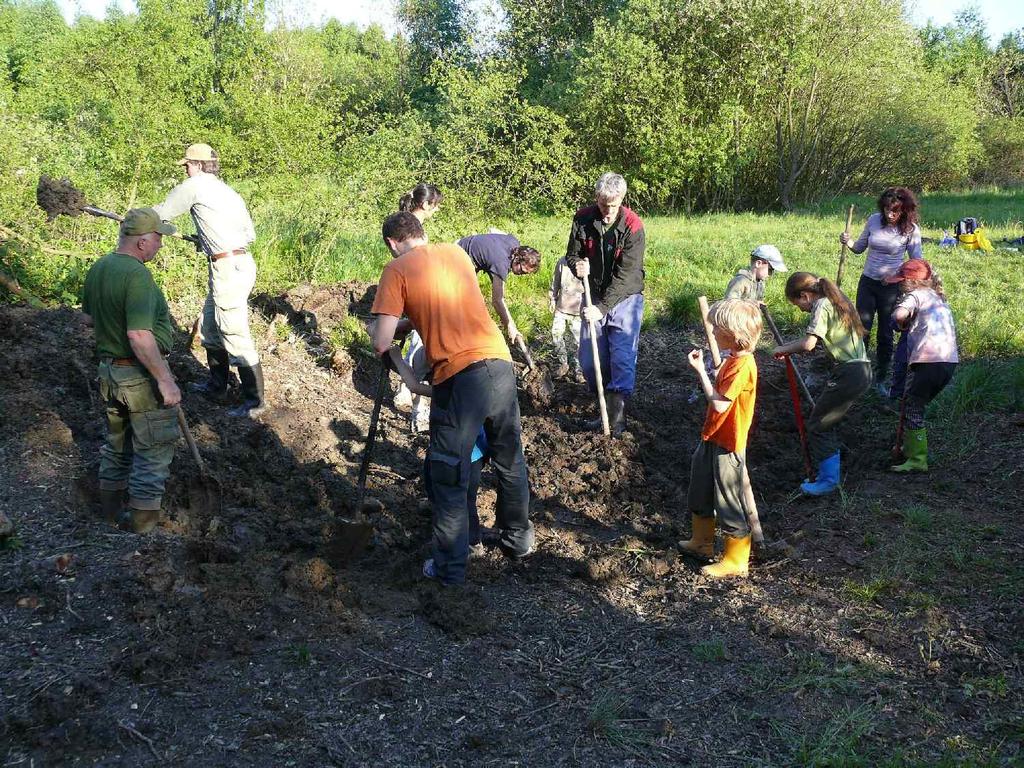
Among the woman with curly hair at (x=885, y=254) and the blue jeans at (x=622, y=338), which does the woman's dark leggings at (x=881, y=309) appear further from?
the blue jeans at (x=622, y=338)

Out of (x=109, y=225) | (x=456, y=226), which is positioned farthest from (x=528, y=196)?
(x=109, y=225)

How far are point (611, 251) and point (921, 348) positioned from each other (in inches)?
93.1

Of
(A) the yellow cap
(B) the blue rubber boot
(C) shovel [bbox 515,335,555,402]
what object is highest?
(A) the yellow cap

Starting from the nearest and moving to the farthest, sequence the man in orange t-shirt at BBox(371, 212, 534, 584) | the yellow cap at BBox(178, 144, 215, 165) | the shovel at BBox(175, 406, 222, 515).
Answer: the man in orange t-shirt at BBox(371, 212, 534, 584) → the shovel at BBox(175, 406, 222, 515) → the yellow cap at BBox(178, 144, 215, 165)

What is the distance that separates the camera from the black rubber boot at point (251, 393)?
21.1ft

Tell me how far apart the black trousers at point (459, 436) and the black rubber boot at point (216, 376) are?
3093mm

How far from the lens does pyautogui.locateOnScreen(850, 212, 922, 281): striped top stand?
689cm

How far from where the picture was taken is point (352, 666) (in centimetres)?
358

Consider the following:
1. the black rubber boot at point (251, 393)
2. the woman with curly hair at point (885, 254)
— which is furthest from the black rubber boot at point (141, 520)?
the woman with curly hair at point (885, 254)

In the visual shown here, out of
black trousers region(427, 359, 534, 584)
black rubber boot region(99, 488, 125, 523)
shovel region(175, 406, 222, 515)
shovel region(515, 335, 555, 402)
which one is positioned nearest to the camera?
black trousers region(427, 359, 534, 584)

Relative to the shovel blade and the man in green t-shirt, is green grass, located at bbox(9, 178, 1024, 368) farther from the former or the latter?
the man in green t-shirt

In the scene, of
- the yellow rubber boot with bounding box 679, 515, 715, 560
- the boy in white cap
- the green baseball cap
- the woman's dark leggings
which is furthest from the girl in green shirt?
the green baseball cap

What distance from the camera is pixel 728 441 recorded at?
4.41 meters

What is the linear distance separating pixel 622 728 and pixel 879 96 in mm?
21375
